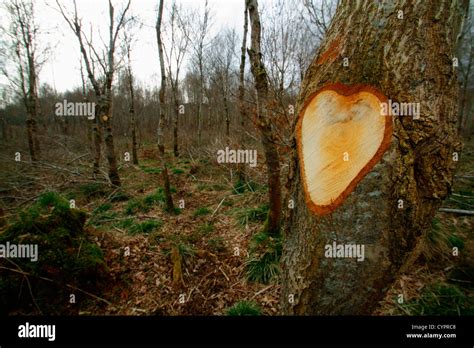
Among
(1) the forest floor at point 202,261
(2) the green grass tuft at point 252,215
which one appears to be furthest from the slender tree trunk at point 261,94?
(1) the forest floor at point 202,261

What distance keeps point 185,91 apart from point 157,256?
2997 cm

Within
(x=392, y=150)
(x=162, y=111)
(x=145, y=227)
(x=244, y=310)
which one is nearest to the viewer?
(x=392, y=150)

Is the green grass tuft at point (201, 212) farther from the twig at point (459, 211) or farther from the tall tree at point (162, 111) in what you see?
the twig at point (459, 211)

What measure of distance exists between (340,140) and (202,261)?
283cm

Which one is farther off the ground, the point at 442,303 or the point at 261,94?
the point at 261,94

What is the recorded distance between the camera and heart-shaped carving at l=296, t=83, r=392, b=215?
1.15 metres

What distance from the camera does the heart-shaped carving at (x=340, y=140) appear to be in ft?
3.78

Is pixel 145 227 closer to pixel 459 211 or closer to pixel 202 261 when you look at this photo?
pixel 202 261

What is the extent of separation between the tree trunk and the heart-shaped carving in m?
0.04

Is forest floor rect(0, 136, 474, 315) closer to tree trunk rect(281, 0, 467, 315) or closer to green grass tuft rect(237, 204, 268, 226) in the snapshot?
green grass tuft rect(237, 204, 268, 226)

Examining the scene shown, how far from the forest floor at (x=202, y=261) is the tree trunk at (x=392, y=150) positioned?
1538 mm

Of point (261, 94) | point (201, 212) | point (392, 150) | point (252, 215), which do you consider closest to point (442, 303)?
point (392, 150)

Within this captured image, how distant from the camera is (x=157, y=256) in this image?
3363 millimetres

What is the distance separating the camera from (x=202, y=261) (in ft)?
Answer: 10.7
